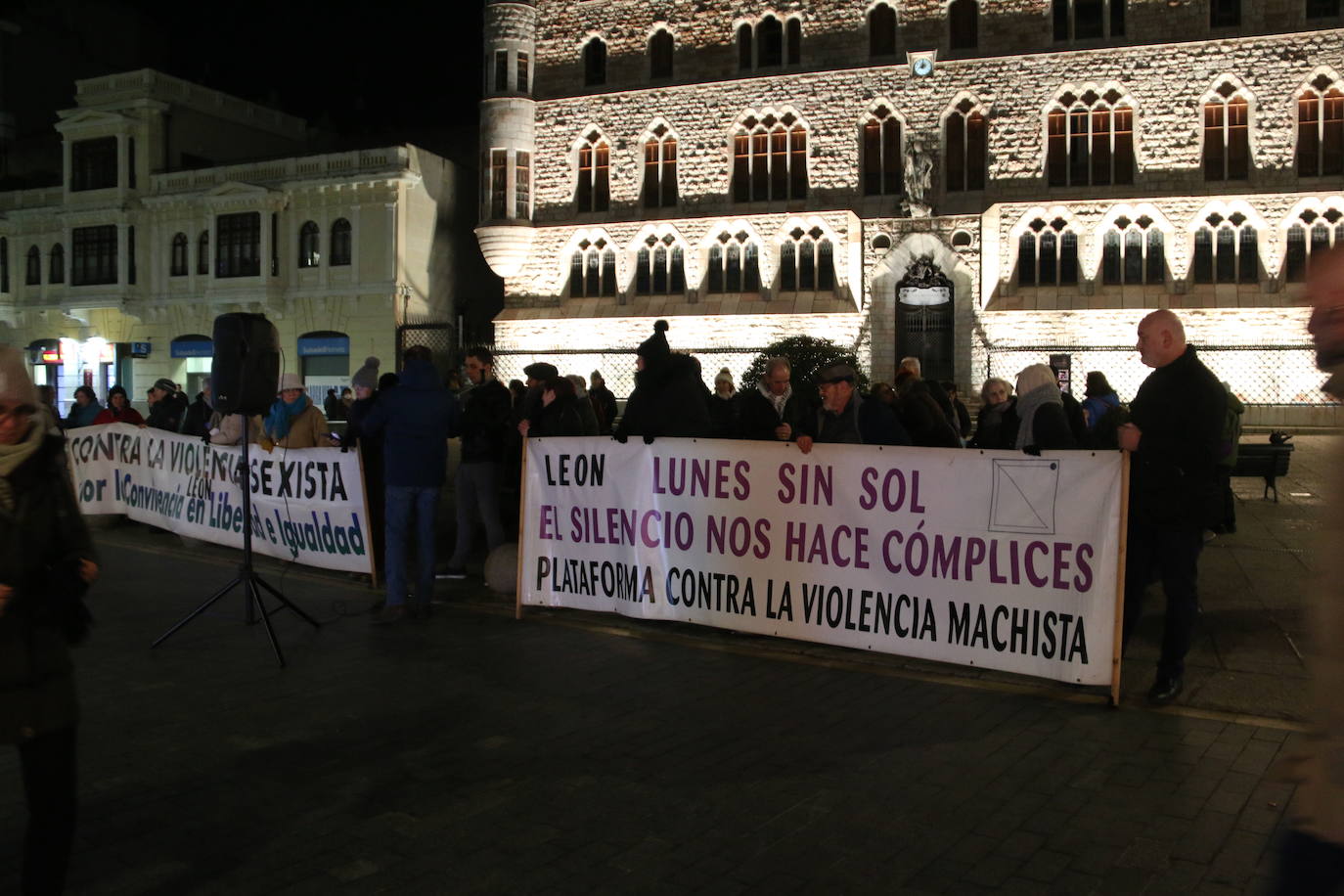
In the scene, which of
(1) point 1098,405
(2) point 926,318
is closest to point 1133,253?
(2) point 926,318

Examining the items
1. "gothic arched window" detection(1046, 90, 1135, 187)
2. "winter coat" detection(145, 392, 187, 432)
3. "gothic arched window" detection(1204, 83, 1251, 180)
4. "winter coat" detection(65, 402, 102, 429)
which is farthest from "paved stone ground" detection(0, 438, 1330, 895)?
"gothic arched window" detection(1204, 83, 1251, 180)

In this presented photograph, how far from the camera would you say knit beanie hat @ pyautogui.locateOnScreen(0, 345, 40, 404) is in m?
3.49

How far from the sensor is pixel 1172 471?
6023 mm

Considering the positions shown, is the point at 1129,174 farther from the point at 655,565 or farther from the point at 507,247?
the point at 655,565

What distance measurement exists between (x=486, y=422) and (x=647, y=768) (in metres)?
5.41

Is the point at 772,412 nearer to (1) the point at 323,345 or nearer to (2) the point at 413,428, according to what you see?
(2) the point at 413,428

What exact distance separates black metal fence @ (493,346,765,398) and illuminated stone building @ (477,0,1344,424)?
0.46ft

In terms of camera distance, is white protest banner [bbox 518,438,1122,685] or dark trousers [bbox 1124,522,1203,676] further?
white protest banner [bbox 518,438,1122,685]

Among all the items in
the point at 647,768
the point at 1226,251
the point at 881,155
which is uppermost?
the point at 881,155

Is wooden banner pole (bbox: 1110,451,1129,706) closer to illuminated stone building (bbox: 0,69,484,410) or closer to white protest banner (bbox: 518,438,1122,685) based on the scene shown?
white protest banner (bbox: 518,438,1122,685)

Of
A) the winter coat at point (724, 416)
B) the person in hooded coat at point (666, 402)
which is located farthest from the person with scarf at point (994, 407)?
the person in hooded coat at point (666, 402)

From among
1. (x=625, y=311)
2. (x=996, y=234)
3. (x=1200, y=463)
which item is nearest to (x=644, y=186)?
(x=625, y=311)

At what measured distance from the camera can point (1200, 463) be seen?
6012mm

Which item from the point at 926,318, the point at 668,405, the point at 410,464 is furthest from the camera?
the point at 926,318
